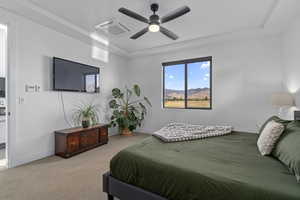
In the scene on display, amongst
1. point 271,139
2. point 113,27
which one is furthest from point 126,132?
point 271,139

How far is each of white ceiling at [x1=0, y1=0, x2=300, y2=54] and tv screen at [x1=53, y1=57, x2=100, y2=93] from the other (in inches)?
28.0

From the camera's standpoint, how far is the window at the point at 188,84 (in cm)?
433

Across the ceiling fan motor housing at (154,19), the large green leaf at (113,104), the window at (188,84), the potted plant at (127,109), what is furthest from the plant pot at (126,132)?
the ceiling fan motor housing at (154,19)

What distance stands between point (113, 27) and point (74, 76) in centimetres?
142

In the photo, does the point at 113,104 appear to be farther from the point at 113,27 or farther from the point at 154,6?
the point at 154,6

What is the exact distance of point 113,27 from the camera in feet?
10.6

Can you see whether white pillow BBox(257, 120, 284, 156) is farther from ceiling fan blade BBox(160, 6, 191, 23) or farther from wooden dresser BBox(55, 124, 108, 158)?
wooden dresser BBox(55, 124, 108, 158)

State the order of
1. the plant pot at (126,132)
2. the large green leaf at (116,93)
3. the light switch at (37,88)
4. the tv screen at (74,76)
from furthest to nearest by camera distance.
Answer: the plant pot at (126,132) → the large green leaf at (116,93) → the tv screen at (74,76) → the light switch at (37,88)

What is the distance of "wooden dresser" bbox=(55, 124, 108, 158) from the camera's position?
301 centimetres

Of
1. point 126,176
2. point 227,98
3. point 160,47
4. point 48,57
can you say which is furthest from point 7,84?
point 227,98

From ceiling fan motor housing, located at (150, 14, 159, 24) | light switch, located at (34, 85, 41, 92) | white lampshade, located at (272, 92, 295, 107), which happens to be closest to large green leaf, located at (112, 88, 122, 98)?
light switch, located at (34, 85, 41, 92)

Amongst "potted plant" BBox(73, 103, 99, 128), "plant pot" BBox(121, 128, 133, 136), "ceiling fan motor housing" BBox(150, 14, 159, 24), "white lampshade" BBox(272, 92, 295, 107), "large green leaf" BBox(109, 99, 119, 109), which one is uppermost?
"ceiling fan motor housing" BBox(150, 14, 159, 24)

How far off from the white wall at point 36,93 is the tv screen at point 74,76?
0.45ft

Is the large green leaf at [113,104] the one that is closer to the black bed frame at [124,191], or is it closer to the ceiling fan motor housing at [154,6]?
the ceiling fan motor housing at [154,6]
